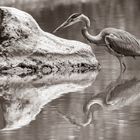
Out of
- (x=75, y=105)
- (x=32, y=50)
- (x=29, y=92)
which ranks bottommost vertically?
(x=75, y=105)

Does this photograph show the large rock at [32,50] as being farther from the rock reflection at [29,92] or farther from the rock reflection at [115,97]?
the rock reflection at [115,97]

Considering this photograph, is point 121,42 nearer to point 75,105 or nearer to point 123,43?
point 123,43

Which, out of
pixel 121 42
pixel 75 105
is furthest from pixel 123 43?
pixel 75 105

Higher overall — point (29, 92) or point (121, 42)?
point (121, 42)

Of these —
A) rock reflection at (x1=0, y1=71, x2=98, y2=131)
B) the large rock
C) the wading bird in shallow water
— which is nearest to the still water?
rock reflection at (x1=0, y1=71, x2=98, y2=131)

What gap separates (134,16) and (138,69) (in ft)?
26.0

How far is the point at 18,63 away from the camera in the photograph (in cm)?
1162

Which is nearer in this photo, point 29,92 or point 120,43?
point 29,92

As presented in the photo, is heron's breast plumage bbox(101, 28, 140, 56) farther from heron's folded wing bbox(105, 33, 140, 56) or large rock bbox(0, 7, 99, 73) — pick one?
large rock bbox(0, 7, 99, 73)

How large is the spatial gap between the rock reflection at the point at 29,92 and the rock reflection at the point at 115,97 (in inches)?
16.7

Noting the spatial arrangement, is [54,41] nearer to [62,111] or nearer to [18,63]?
[18,63]

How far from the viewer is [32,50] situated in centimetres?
1166

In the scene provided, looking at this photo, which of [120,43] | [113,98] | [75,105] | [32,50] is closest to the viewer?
[75,105]

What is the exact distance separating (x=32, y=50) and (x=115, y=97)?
273cm
